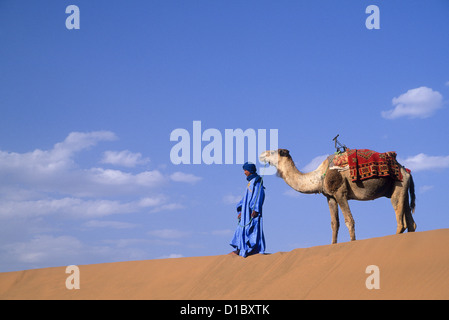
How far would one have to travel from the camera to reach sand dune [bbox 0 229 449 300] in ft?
32.6

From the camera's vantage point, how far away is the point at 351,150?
13672 mm

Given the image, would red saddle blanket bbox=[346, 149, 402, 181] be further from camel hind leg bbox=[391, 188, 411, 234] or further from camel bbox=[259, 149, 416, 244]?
camel hind leg bbox=[391, 188, 411, 234]

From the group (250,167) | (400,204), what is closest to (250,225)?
(250,167)

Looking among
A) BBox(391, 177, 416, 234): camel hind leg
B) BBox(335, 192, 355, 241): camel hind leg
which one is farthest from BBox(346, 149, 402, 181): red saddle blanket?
BBox(335, 192, 355, 241): camel hind leg

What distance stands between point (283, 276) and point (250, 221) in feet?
6.25

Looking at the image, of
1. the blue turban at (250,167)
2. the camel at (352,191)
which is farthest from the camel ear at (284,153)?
the blue turban at (250,167)

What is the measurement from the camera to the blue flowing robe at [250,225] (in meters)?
13.1

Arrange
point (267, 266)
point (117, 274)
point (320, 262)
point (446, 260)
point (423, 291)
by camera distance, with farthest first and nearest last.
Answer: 1. point (117, 274)
2. point (267, 266)
3. point (320, 262)
4. point (446, 260)
5. point (423, 291)

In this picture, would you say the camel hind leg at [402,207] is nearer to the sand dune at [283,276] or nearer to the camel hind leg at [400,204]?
the camel hind leg at [400,204]

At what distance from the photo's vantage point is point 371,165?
13.3 m

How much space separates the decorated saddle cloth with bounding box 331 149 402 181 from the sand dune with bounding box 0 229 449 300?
224 centimetres
